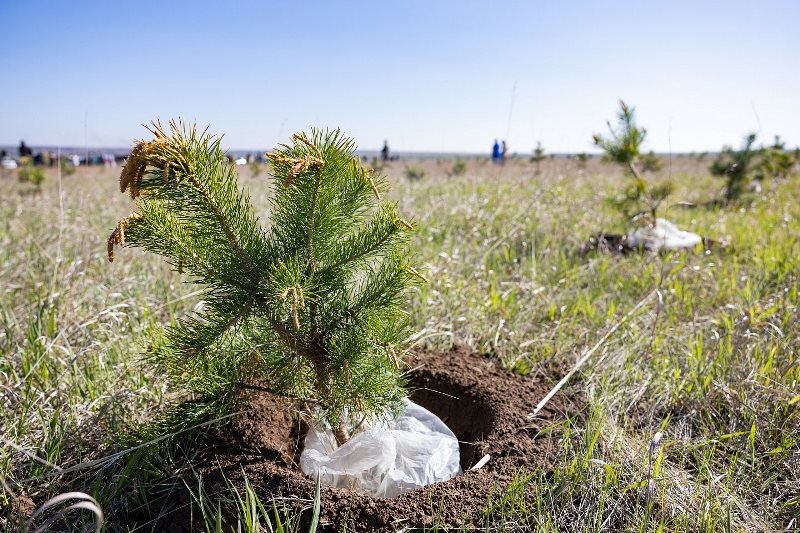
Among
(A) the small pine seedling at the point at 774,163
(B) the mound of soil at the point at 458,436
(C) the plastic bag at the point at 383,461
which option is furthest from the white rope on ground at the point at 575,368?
(A) the small pine seedling at the point at 774,163

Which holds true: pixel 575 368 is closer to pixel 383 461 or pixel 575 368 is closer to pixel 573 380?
pixel 573 380

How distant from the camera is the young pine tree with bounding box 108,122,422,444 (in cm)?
125

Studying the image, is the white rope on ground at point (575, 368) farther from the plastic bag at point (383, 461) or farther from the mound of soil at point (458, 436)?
the plastic bag at point (383, 461)

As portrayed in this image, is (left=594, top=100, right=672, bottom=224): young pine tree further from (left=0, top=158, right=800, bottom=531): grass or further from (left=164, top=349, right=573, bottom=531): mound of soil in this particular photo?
(left=164, top=349, right=573, bottom=531): mound of soil

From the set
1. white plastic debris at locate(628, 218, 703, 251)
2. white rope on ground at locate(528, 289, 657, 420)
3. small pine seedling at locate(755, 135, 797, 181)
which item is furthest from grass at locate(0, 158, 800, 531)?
small pine seedling at locate(755, 135, 797, 181)

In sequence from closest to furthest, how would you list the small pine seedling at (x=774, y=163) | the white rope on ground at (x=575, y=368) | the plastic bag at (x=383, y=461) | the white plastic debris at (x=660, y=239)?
1. the plastic bag at (x=383, y=461)
2. the white rope on ground at (x=575, y=368)
3. the white plastic debris at (x=660, y=239)
4. the small pine seedling at (x=774, y=163)

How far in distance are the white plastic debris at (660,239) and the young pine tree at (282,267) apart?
3.39 m

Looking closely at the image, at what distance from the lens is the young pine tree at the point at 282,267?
1.25 m

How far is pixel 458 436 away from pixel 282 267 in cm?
115

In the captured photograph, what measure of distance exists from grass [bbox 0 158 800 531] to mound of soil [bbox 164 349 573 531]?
0.18ft

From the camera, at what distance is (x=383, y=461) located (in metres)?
1.58

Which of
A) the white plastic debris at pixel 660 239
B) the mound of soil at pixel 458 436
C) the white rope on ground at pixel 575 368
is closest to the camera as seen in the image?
the mound of soil at pixel 458 436

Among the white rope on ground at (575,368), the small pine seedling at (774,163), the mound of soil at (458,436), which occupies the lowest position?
the mound of soil at (458,436)

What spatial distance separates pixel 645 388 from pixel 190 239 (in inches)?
69.7
